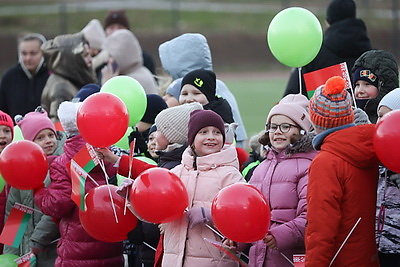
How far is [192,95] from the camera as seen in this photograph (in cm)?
666

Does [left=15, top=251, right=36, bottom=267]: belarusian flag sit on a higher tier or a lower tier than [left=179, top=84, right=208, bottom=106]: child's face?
lower

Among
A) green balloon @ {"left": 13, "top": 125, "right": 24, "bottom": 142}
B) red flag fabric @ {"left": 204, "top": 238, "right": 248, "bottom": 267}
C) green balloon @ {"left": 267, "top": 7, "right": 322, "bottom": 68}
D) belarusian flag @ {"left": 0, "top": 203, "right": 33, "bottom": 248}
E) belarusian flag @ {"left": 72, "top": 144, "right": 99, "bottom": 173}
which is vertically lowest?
belarusian flag @ {"left": 0, "top": 203, "right": 33, "bottom": 248}

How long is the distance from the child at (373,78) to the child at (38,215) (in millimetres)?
2382

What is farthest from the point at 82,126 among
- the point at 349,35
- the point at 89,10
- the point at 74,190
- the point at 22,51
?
the point at 89,10

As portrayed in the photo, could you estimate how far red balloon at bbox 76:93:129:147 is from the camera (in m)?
5.55

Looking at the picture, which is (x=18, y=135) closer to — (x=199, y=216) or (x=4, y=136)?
(x=4, y=136)

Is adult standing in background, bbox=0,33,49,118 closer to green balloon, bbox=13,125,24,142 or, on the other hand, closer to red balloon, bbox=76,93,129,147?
green balloon, bbox=13,125,24,142

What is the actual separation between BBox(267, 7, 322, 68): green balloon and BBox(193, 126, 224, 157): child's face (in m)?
1.27

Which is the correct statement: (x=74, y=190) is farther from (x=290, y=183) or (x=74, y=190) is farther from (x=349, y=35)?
(x=349, y=35)

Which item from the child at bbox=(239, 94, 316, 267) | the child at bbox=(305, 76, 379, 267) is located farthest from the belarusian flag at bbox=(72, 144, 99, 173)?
the child at bbox=(305, 76, 379, 267)

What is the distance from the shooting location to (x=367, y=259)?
189 inches

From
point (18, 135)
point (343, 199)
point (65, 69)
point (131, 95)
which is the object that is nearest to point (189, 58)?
point (131, 95)

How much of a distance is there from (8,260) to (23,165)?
850 millimetres

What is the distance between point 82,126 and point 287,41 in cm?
178
